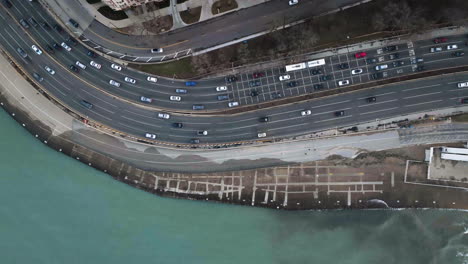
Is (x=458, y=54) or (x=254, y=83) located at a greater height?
(x=458, y=54)

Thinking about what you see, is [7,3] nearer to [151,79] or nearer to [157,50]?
[157,50]

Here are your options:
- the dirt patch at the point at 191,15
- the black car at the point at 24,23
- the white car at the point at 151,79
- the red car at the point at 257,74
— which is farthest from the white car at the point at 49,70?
the red car at the point at 257,74

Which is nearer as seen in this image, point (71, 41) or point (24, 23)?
point (24, 23)

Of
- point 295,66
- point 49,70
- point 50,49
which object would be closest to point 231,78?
point 295,66

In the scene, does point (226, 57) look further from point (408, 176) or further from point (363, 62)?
point (408, 176)

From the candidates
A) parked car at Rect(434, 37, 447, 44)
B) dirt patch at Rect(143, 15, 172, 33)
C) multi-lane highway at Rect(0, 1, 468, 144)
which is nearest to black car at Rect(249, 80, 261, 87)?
multi-lane highway at Rect(0, 1, 468, 144)

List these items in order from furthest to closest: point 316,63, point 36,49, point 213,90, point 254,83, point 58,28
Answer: point 213,90
point 254,83
point 36,49
point 58,28
point 316,63

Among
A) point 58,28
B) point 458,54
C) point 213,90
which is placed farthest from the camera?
point 213,90

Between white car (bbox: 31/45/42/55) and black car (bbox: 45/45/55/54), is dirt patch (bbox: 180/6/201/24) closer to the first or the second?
black car (bbox: 45/45/55/54)
